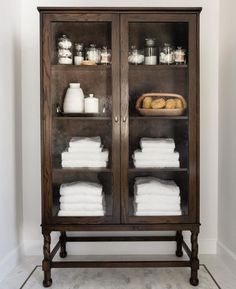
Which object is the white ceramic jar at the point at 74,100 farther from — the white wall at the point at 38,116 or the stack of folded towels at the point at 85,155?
the white wall at the point at 38,116

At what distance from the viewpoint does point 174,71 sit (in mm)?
2102

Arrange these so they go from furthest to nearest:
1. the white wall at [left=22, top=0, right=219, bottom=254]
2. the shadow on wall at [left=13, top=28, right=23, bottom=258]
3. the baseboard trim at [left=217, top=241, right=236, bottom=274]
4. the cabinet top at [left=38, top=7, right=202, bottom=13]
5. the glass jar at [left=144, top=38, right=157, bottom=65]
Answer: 1. the white wall at [left=22, top=0, right=219, bottom=254]
2. the shadow on wall at [left=13, top=28, right=23, bottom=258]
3. the baseboard trim at [left=217, top=241, right=236, bottom=274]
4. the glass jar at [left=144, top=38, right=157, bottom=65]
5. the cabinet top at [left=38, top=7, right=202, bottom=13]

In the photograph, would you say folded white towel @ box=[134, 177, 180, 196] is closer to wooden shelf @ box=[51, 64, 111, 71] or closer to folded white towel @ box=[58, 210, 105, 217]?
folded white towel @ box=[58, 210, 105, 217]

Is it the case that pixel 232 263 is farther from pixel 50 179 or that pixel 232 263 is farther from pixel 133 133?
pixel 50 179

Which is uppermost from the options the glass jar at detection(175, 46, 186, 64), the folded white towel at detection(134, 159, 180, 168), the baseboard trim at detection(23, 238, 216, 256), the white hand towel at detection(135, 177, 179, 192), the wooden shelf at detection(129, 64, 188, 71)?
the glass jar at detection(175, 46, 186, 64)

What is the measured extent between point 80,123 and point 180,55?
0.70 metres

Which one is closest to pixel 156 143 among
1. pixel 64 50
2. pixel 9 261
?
pixel 64 50

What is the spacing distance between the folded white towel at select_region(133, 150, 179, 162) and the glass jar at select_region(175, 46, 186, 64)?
0.53m

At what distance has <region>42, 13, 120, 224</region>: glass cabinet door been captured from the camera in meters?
2.07

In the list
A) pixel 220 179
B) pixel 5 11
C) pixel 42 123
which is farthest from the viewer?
pixel 220 179

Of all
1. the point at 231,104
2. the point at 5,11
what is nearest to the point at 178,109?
the point at 231,104

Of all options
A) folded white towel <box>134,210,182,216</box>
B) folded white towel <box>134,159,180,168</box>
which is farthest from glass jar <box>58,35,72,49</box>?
folded white towel <box>134,210,182,216</box>

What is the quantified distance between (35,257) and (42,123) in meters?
1.02

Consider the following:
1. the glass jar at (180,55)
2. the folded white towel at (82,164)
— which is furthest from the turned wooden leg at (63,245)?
the glass jar at (180,55)
